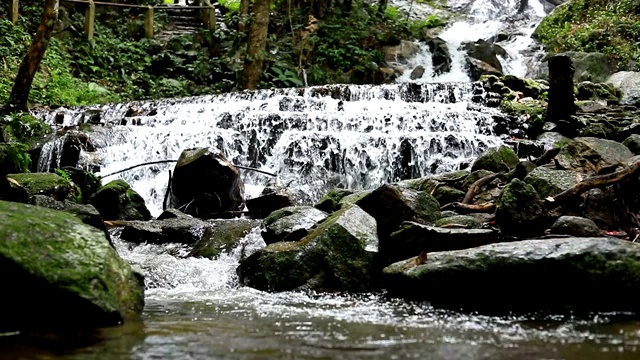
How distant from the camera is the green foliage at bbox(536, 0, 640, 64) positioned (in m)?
18.3

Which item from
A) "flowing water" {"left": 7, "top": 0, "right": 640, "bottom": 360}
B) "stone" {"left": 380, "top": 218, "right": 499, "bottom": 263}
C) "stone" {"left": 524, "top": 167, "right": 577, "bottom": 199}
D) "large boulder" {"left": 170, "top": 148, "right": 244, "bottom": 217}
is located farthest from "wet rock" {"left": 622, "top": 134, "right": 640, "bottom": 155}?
"large boulder" {"left": 170, "top": 148, "right": 244, "bottom": 217}

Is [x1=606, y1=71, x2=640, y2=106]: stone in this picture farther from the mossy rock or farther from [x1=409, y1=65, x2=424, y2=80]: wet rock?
the mossy rock

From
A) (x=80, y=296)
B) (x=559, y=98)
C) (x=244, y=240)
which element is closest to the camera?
(x=80, y=296)

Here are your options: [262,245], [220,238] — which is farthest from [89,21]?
[262,245]

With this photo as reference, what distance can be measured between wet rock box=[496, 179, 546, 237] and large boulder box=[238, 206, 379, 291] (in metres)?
1.32

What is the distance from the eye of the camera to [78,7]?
2181cm

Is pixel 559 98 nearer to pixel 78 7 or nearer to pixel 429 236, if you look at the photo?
pixel 429 236

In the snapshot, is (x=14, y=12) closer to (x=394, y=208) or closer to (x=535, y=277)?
(x=394, y=208)

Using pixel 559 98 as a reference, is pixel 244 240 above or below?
below

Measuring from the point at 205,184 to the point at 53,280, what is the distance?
6392 mm

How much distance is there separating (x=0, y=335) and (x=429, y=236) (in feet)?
12.1

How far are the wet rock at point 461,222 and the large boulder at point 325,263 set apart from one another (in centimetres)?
108

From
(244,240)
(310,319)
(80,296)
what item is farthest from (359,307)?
(244,240)

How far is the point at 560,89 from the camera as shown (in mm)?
11734
